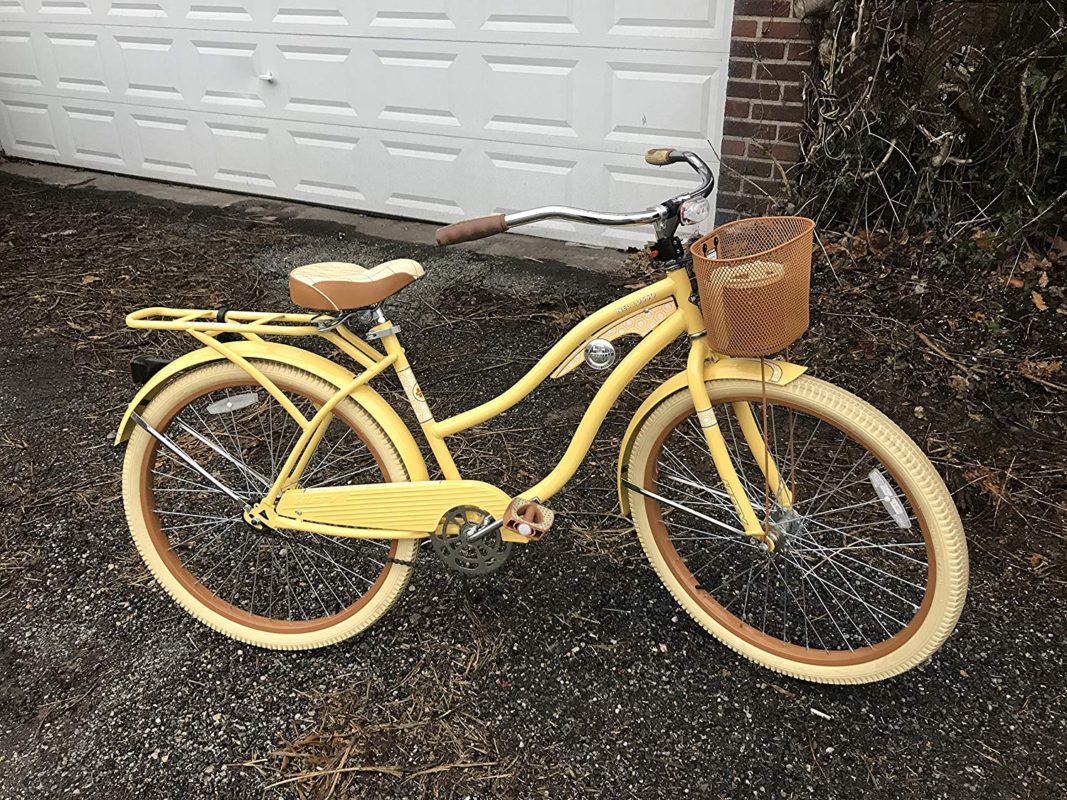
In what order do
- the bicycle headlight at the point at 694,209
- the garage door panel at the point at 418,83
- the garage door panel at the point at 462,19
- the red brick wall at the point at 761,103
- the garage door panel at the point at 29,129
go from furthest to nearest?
1. the garage door panel at the point at 29,129
2. the garage door panel at the point at 418,83
3. the garage door panel at the point at 462,19
4. the red brick wall at the point at 761,103
5. the bicycle headlight at the point at 694,209

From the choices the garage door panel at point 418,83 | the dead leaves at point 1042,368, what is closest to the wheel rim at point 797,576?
the dead leaves at point 1042,368

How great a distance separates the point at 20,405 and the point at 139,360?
1700mm

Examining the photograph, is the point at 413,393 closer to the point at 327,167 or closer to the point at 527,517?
the point at 527,517

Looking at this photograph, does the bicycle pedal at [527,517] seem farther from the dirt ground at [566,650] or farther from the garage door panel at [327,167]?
the garage door panel at [327,167]

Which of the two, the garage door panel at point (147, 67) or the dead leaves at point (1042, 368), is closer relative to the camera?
the dead leaves at point (1042, 368)

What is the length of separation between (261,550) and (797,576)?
1571mm

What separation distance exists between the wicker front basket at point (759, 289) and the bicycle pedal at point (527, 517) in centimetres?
57

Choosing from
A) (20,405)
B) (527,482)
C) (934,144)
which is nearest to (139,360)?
(527,482)

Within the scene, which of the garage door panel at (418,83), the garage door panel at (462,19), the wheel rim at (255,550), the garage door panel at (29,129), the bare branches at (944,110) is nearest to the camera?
the wheel rim at (255,550)

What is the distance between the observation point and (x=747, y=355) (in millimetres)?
1653

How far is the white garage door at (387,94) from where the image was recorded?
4.05m

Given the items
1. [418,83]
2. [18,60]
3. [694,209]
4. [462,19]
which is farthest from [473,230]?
[18,60]

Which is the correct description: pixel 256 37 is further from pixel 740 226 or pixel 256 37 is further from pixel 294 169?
pixel 740 226

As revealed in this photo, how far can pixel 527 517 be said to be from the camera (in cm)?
195
